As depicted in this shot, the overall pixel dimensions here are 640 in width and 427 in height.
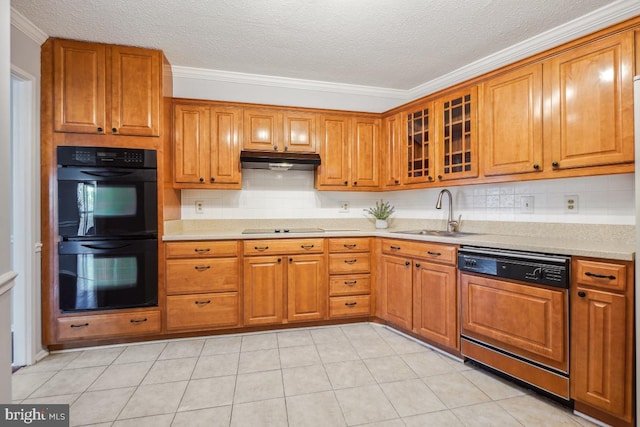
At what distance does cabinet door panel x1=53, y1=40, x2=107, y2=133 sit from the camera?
2344 millimetres

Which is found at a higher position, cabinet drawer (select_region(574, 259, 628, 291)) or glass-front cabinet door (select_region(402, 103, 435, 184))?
glass-front cabinet door (select_region(402, 103, 435, 184))

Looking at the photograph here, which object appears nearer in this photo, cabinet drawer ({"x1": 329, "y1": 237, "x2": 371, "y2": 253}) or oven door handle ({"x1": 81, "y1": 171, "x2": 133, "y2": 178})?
oven door handle ({"x1": 81, "y1": 171, "x2": 133, "y2": 178})

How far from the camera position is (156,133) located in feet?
8.25

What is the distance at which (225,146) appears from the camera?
9.55 ft

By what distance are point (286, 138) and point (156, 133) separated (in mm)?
1190

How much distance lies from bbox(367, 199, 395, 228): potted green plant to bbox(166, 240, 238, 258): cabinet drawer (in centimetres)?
166

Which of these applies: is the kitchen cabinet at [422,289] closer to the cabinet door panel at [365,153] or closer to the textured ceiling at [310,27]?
the cabinet door panel at [365,153]

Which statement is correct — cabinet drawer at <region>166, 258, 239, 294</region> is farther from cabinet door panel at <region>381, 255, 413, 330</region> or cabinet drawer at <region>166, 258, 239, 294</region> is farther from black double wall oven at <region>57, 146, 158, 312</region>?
cabinet door panel at <region>381, 255, 413, 330</region>

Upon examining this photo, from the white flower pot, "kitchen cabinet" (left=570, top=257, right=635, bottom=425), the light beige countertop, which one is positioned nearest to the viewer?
"kitchen cabinet" (left=570, top=257, right=635, bottom=425)

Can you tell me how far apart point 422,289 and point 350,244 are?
79 centimetres

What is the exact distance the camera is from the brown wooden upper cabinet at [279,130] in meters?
2.97

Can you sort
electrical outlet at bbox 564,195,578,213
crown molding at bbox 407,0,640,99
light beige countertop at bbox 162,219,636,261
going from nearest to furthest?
light beige countertop at bbox 162,219,636,261, crown molding at bbox 407,0,640,99, electrical outlet at bbox 564,195,578,213

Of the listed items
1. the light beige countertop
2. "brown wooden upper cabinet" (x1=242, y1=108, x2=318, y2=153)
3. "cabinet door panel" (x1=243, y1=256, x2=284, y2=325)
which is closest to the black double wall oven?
the light beige countertop

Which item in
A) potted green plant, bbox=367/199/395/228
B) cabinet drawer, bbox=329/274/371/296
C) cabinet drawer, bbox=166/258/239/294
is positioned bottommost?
cabinet drawer, bbox=329/274/371/296
